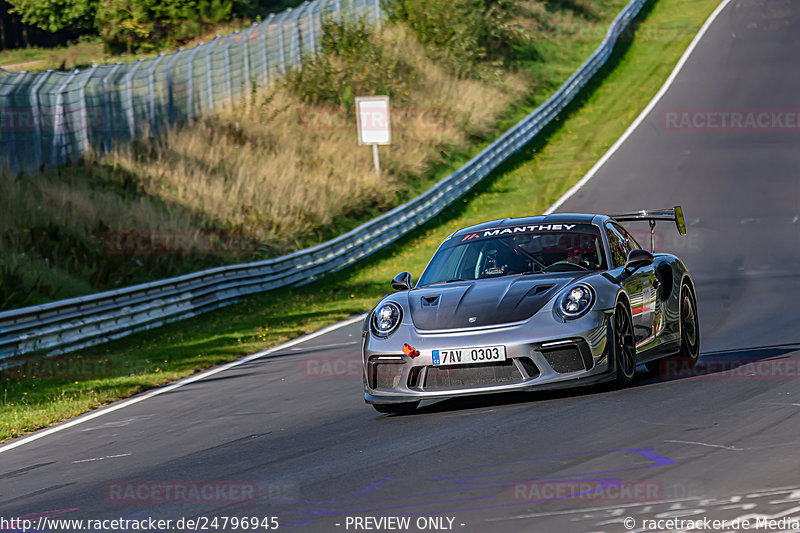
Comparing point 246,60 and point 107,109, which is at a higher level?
point 246,60

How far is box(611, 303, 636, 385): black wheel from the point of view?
818cm

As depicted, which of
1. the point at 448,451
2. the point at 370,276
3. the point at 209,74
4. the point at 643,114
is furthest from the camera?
the point at 643,114

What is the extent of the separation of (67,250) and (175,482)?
15.9 m

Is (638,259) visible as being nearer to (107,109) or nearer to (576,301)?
(576,301)

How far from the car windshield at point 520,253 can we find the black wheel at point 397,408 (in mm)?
1201

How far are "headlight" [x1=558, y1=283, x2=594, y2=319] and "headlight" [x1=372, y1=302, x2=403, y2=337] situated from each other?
1.26m

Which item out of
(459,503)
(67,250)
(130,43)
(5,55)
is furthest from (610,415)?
(5,55)

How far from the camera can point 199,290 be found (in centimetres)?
2109

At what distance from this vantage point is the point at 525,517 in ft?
16.8

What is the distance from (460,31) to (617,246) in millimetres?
37510

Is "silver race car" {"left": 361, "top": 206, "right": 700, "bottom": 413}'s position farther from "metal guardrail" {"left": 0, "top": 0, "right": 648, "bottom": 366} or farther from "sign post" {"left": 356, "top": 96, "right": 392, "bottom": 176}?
"sign post" {"left": 356, "top": 96, "right": 392, "bottom": 176}

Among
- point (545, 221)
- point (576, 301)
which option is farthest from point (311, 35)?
point (576, 301)

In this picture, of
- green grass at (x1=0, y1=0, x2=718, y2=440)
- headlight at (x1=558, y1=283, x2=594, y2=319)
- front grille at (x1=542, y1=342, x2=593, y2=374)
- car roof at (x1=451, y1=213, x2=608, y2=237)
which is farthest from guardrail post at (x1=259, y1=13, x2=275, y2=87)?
front grille at (x1=542, y1=342, x2=593, y2=374)

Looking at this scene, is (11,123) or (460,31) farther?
(460,31)
